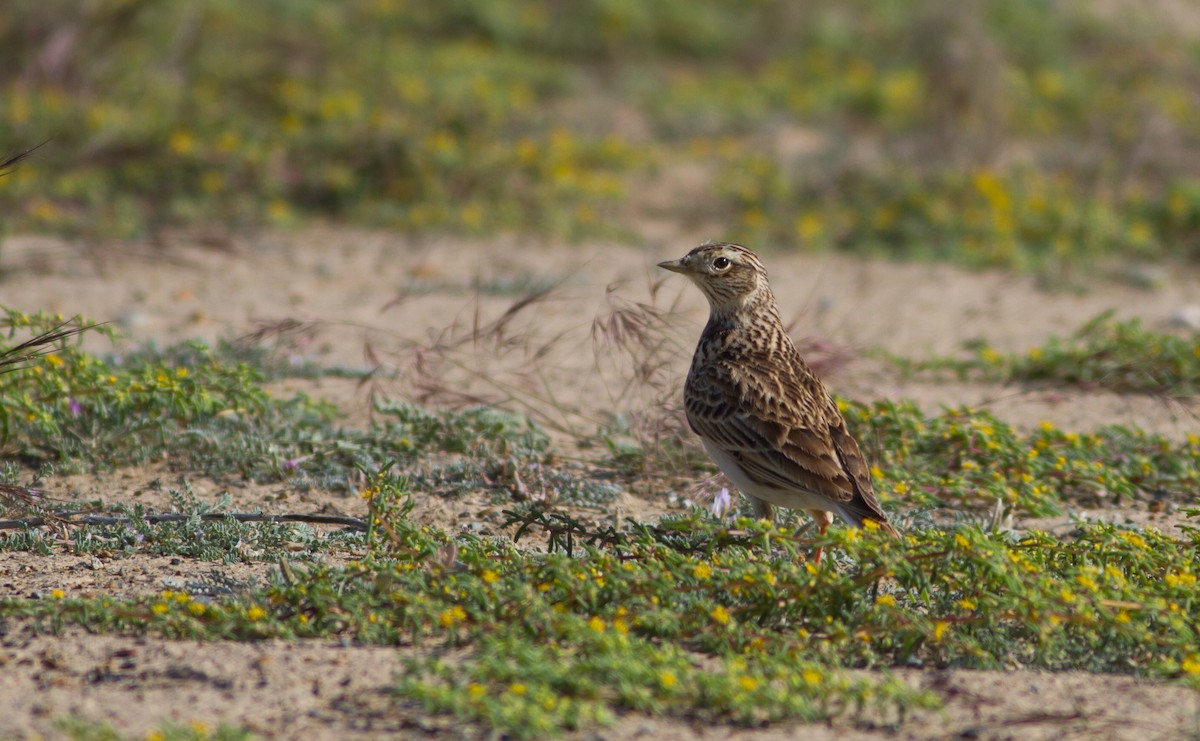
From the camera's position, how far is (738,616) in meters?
4.57

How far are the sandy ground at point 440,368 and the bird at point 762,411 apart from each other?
1.35 feet

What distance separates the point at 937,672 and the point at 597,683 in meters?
1.10

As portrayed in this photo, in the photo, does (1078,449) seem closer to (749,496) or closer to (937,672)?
(749,496)

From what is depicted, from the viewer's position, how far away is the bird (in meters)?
5.18

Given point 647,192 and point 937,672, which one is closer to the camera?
point 937,672

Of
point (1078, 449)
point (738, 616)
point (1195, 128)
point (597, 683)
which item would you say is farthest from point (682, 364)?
point (1195, 128)

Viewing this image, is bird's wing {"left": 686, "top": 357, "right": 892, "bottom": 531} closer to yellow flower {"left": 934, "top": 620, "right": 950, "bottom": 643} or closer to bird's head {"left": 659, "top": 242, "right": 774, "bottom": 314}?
bird's head {"left": 659, "top": 242, "right": 774, "bottom": 314}

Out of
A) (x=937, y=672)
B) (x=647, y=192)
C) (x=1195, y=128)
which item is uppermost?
(x=1195, y=128)

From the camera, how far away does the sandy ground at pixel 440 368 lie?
4.07m

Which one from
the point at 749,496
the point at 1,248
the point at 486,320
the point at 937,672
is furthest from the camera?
the point at 1,248

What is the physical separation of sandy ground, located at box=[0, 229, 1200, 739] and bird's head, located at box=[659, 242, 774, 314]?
31 centimetres

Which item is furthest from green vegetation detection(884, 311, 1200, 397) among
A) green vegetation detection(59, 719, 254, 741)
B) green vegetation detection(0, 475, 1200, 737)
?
green vegetation detection(59, 719, 254, 741)

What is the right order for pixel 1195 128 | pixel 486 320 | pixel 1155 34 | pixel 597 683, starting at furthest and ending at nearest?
pixel 1155 34 → pixel 1195 128 → pixel 486 320 → pixel 597 683

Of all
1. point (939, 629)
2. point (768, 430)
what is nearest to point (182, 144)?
point (768, 430)
